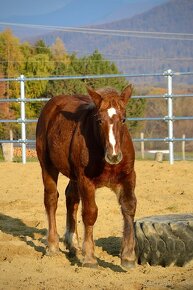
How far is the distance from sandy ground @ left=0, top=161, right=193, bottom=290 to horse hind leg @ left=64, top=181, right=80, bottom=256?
13 centimetres

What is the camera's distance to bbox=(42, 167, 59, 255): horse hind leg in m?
7.08

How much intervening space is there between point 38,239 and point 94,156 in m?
1.91

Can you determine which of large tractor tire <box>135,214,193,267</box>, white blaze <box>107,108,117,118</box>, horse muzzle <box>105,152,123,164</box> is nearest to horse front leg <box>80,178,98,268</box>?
large tractor tire <box>135,214,193,267</box>

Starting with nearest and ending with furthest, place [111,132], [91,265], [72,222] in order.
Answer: [111,132], [91,265], [72,222]

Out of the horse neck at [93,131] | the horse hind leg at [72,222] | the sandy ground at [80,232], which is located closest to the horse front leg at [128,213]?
the sandy ground at [80,232]

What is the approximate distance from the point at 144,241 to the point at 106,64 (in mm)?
33500

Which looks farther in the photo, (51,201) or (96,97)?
(51,201)

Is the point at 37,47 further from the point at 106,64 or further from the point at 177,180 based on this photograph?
the point at 177,180

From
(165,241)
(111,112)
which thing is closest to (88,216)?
(165,241)

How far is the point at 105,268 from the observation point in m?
6.23

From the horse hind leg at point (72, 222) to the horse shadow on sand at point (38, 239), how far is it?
89 millimetres

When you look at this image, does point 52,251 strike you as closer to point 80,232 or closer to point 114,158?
point 80,232

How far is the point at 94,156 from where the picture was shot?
624 cm

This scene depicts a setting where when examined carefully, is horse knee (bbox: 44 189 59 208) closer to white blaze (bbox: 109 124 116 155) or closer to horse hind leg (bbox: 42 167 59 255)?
horse hind leg (bbox: 42 167 59 255)
